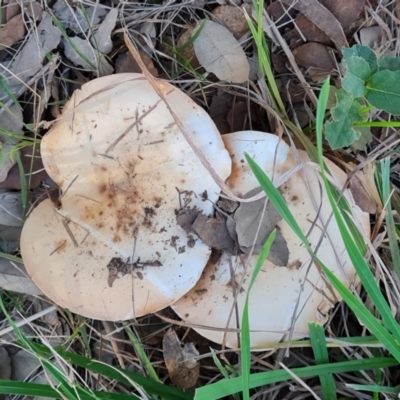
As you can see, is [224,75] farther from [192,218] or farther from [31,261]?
[31,261]

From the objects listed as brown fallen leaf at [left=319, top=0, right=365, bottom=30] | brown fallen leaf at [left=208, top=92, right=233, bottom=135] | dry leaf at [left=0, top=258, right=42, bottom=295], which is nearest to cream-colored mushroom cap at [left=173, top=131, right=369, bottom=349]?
brown fallen leaf at [left=208, top=92, right=233, bottom=135]

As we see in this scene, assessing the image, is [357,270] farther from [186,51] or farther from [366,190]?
[186,51]

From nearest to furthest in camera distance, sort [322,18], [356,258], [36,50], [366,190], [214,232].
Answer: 1. [356,258]
2. [214,232]
3. [366,190]
4. [322,18]
5. [36,50]

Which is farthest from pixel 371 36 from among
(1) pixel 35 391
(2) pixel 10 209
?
(1) pixel 35 391

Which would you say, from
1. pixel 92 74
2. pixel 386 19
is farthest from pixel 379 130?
pixel 92 74

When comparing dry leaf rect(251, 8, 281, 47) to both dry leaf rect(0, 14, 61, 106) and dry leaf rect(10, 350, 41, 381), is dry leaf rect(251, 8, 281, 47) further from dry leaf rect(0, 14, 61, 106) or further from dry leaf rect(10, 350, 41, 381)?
dry leaf rect(10, 350, 41, 381)

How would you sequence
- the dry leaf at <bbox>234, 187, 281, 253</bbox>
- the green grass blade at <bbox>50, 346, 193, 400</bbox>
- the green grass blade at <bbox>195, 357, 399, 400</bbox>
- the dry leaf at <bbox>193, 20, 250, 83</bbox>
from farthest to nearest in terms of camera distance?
the dry leaf at <bbox>193, 20, 250, 83</bbox>
the green grass blade at <bbox>50, 346, 193, 400</bbox>
the dry leaf at <bbox>234, 187, 281, 253</bbox>
the green grass blade at <bbox>195, 357, 399, 400</bbox>
